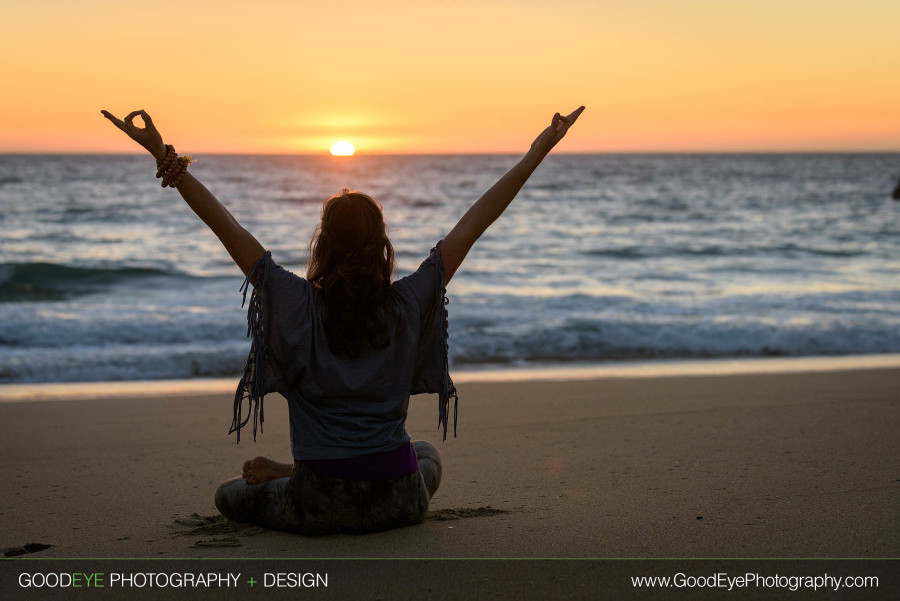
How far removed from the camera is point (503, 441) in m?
5.39

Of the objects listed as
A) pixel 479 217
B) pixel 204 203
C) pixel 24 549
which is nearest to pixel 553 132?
pixel 479 217

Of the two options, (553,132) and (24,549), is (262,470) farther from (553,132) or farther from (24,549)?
(553,132)

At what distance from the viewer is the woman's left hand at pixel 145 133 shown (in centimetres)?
287

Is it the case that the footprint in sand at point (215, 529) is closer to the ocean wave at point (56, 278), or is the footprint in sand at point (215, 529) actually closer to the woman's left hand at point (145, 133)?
the woman's left hand at point (145, 133)

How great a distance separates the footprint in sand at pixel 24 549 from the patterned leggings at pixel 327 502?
2.37 feet

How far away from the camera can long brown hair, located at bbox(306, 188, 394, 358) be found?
2.98 metres

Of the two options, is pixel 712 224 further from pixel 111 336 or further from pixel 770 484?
pixel 770 484

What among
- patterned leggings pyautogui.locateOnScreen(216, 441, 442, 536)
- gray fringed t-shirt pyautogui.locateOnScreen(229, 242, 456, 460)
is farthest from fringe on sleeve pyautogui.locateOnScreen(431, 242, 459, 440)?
patterned leggings pyautogui.locateOnScreen(216, 441, 442, 536)

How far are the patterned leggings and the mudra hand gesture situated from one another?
136cm

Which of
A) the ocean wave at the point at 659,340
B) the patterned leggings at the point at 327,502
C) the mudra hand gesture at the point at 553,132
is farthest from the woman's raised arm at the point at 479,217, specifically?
the ocean wave at the point at 659,340

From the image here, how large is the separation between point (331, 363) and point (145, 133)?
3.30 feet

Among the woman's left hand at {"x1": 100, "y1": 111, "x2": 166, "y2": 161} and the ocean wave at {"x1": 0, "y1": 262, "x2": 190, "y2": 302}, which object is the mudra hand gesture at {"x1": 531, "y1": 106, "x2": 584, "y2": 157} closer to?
the woman's left hand at {"x1": 100, "y1": 111, "x2": 166, "y2": 161}

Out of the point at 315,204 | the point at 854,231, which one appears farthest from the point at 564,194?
the point at 854,231

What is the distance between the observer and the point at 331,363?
304 centimetres
